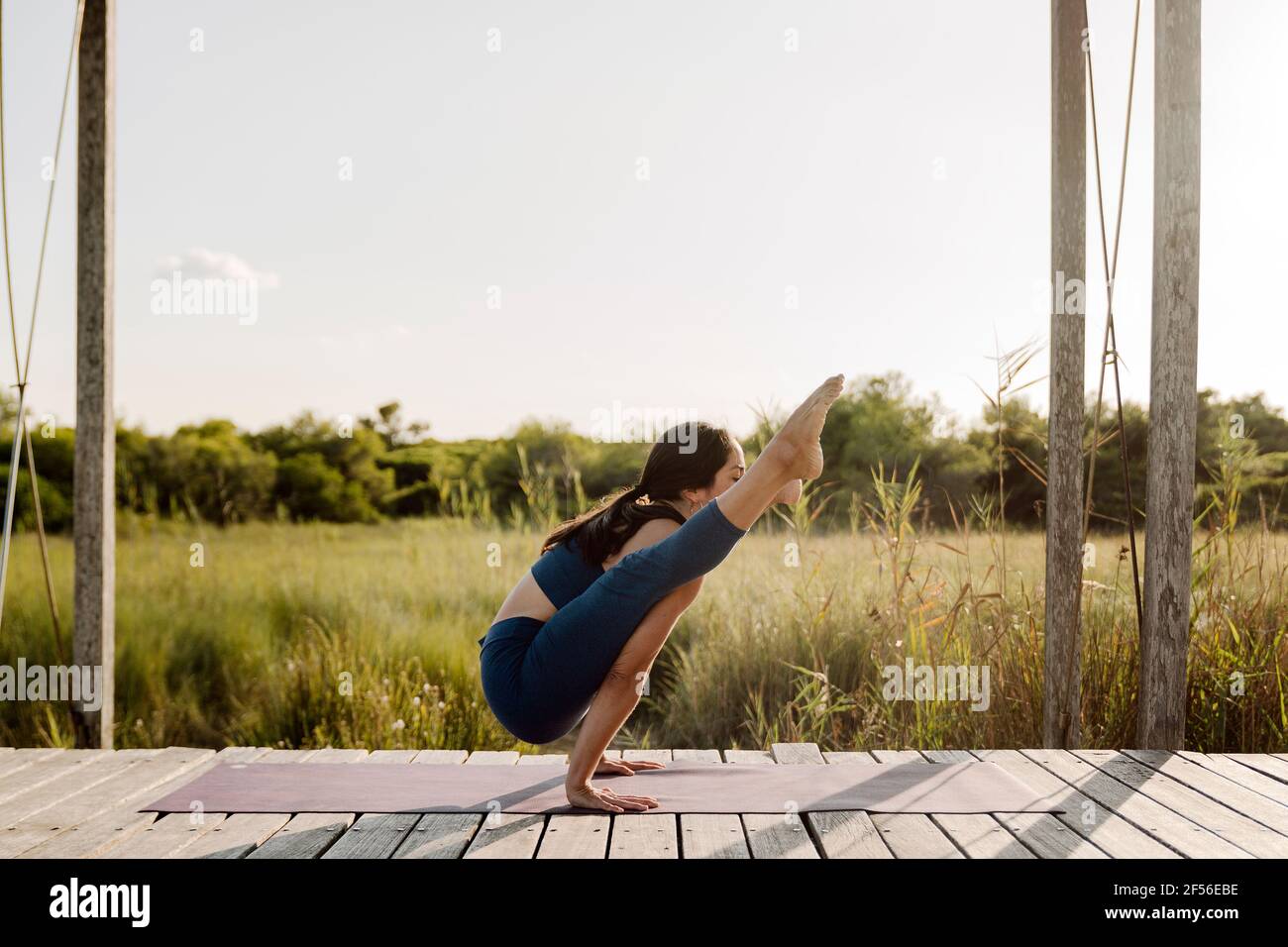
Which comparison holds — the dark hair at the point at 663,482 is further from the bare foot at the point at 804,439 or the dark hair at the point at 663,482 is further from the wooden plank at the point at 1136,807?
the wooden plank at the point at 1136,807

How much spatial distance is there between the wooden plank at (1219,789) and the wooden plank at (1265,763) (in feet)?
0.45

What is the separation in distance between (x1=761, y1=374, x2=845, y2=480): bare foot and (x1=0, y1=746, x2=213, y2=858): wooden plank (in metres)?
1.67

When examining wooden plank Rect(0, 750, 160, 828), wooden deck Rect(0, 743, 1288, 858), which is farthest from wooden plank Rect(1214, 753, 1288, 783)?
wooden plank Rect(0, 750, 160, 828)

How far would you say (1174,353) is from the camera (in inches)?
109

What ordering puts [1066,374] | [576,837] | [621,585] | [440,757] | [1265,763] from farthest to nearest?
[1066,374] → [440,757] → [1265,763] → [621,585] → [576,837]

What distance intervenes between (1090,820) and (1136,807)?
7.2 inches

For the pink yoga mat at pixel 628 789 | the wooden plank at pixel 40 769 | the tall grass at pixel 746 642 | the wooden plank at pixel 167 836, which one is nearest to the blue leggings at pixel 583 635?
the pink yoga mat at pixel 628 789

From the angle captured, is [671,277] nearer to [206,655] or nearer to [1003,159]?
[1003,159]

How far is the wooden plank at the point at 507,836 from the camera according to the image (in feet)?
6.14

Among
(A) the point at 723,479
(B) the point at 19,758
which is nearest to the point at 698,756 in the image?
(A) the point at 723,479

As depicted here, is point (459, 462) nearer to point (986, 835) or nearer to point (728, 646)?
point (728, 646)

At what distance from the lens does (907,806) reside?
86.4 inches
